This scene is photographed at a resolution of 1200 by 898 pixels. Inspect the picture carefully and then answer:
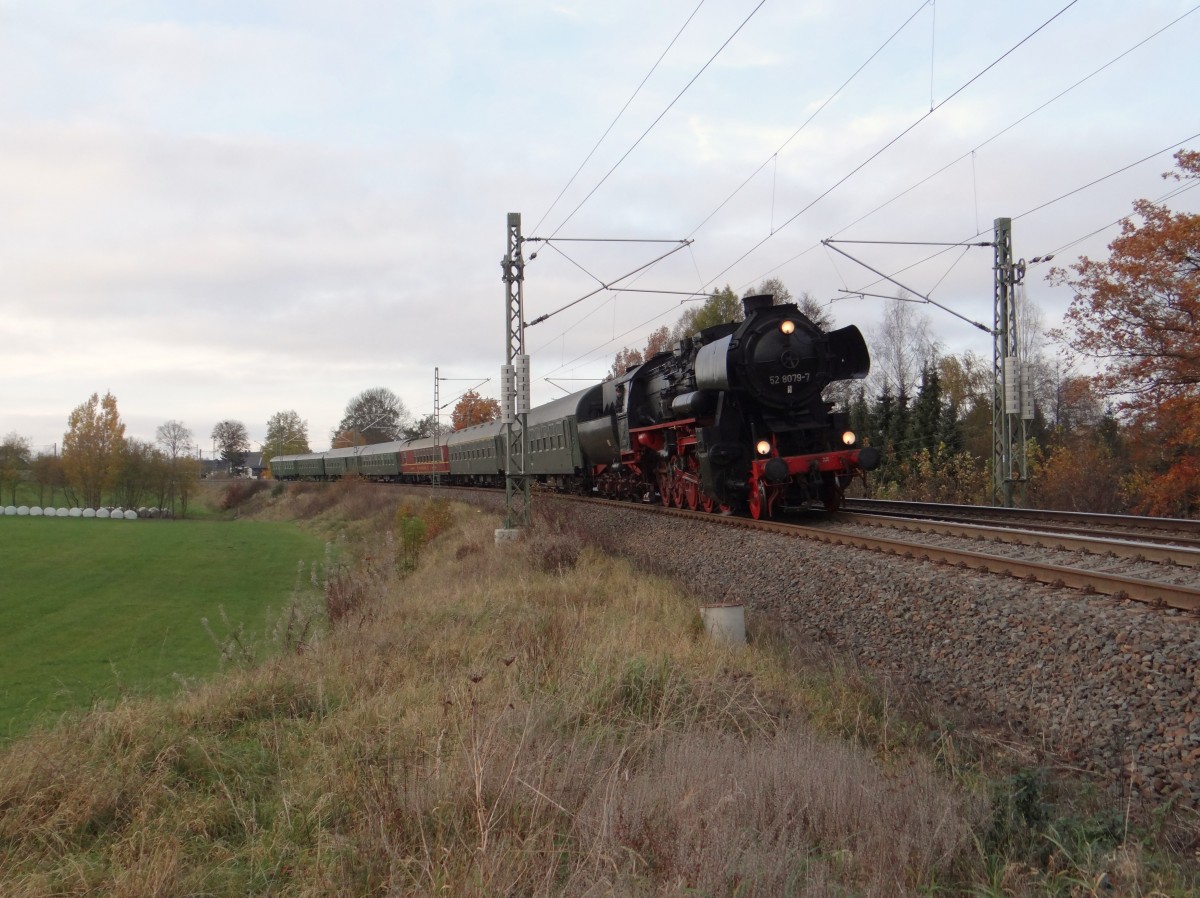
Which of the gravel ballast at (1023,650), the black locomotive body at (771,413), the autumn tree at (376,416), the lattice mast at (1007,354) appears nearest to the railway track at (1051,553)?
the gravel ballast at (1023,650)

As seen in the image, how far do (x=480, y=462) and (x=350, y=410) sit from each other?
84.8 metres

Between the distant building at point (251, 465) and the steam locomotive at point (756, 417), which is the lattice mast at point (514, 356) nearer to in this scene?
the steam locomotive at point (756, 417)

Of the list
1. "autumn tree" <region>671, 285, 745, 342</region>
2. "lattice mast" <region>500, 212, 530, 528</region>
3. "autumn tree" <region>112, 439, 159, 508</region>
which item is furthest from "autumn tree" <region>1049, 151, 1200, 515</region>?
"autumn tree" <region>112, 439, 159, 508</region>

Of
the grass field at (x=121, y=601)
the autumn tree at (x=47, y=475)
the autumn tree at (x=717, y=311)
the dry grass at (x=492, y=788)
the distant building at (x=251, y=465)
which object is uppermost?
the autumn tree at (x=717, y=311)

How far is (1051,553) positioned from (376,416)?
110721 millimetres

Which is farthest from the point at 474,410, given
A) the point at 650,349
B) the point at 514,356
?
the point at 514,356

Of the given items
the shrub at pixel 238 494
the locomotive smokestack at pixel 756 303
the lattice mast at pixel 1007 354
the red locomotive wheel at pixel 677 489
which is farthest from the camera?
the shrub at pixel 238 494

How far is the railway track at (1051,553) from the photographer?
7.04 meters

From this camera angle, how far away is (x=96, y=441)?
212 ft

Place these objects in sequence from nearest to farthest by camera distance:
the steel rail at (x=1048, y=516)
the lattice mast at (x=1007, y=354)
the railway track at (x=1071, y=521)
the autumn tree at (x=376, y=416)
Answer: the railway track at (x=1071, y=521) < the steel rail at (x=1048, y=516) < the lattice mast at (x=1007, y=354) < the autumn tree at (x=376, y=416)

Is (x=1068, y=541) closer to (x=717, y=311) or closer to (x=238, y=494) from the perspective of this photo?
(x=717, y=311)

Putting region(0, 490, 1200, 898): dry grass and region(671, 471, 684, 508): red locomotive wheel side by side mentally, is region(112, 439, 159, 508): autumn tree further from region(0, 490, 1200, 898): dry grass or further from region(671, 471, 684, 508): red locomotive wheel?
region(0, 490, 1200, 898): dry grass

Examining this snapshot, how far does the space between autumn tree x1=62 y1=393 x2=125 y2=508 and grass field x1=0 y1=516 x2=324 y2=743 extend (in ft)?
47.7

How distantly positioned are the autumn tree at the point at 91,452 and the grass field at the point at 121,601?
1452cm
